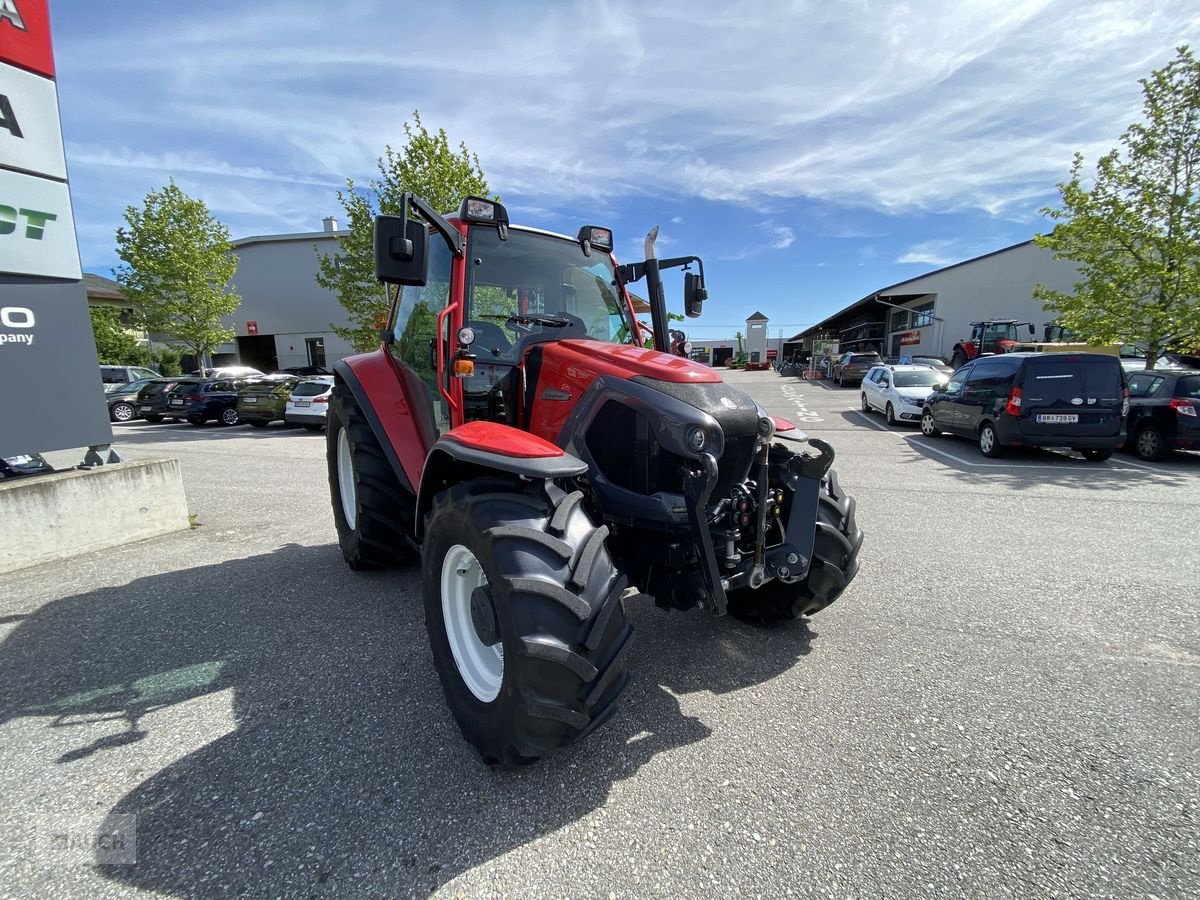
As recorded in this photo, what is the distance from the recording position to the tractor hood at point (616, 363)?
247 centimetres

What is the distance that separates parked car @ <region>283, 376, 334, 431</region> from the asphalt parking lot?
1030cm

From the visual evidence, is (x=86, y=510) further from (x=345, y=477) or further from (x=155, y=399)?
(x=155, y=399)

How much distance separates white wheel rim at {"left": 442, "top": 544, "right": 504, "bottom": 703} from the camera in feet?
7.64

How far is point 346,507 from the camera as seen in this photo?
474cm

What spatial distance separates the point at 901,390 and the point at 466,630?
13.8 m

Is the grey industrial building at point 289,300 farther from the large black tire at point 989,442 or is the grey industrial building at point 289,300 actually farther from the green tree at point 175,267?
the large black tire at point 989,442

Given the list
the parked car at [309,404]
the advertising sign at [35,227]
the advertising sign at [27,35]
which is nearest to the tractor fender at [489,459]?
the advertising sign at [35,227]

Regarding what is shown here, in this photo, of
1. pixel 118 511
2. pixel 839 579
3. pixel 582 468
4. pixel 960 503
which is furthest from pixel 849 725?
pixel 118 511

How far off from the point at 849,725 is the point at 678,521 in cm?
120

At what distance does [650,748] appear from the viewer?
7.49ft

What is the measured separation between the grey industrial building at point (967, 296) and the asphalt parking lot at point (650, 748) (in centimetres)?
3311

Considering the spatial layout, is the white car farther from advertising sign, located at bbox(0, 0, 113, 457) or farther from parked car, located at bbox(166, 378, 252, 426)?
parked car, located at bbox(166, 378, 252, 426)

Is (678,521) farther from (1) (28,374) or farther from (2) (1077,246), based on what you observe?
(2) (1077,246)

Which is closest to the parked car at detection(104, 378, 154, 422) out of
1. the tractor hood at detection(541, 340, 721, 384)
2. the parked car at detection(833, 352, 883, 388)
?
the tractor hood at detection(541, 340, 721, 384)
